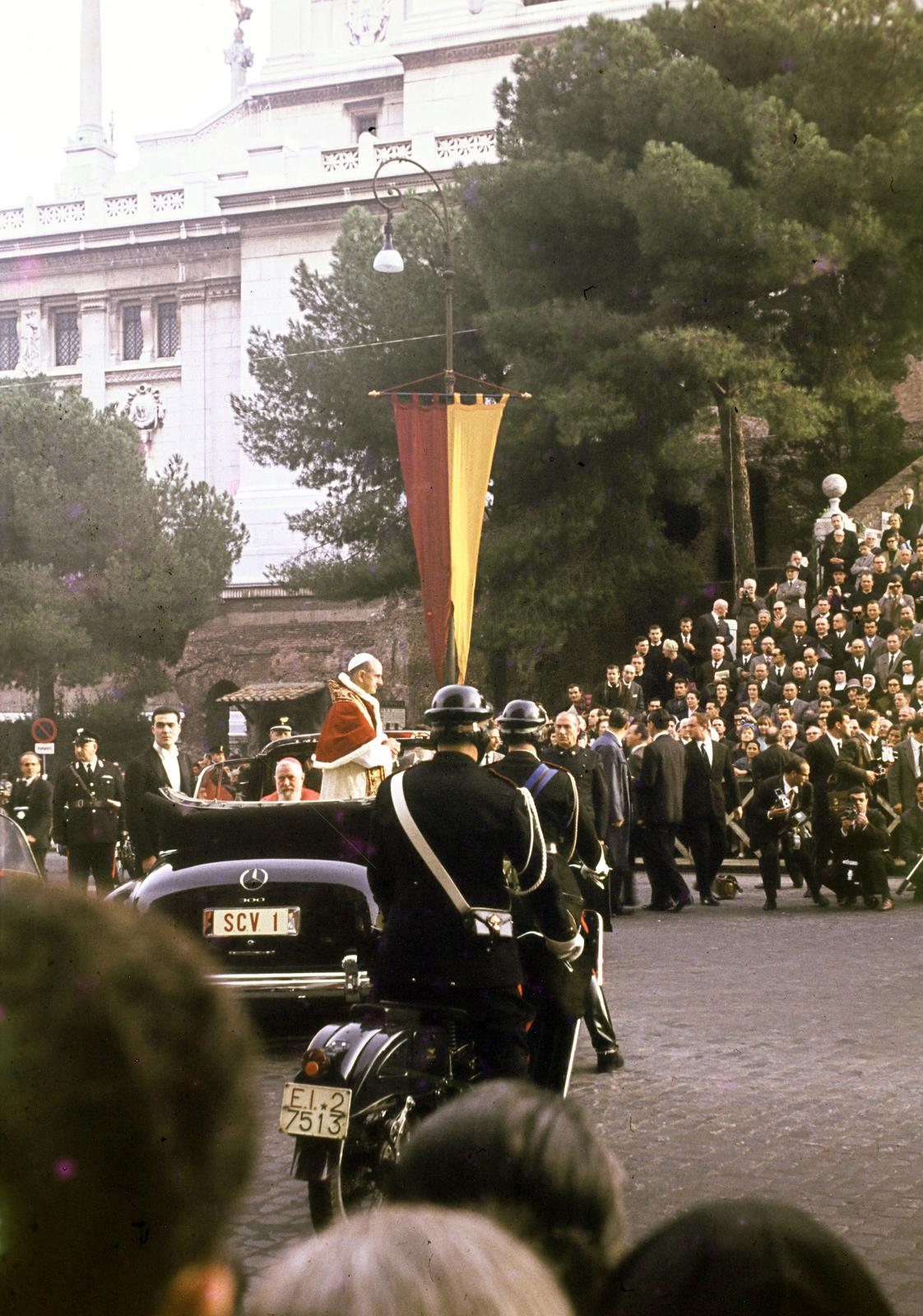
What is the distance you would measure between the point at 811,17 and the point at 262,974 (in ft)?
88.4

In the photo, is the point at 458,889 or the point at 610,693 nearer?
the point at 458,889

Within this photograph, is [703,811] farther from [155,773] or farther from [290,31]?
[290,31]

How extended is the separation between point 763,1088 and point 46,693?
4112cm

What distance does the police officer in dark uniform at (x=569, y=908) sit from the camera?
679 cm

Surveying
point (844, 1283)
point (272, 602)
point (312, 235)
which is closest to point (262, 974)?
point (844, 1283)

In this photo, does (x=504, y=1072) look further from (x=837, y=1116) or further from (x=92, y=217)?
(x=92, y=217)

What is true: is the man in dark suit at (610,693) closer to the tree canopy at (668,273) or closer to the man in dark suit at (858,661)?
the man in dark suit at (858,661)

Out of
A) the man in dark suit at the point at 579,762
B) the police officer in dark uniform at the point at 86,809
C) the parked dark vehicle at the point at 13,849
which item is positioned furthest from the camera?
the police officer in dark uniform at the point at 86,809

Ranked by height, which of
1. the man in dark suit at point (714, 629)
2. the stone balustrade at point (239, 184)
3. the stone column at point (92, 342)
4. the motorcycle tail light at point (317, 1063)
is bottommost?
the motorcycle tail light at point (317, 1063)

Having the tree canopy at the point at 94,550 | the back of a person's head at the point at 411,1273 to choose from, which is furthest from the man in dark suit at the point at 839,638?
the tree canopy at the point at 94,550

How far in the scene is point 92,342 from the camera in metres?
60.6

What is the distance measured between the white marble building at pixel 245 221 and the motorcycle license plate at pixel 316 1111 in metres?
47.9

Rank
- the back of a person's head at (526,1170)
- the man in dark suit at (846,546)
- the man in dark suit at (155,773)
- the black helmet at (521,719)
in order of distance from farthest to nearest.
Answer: the man in dark suit at (846,546) < the man in dark suit at (155,773) < the black helmet at (521,719) < the back of a person's head at (526,1170)

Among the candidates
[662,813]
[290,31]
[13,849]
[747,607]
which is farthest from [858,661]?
[290,31]
